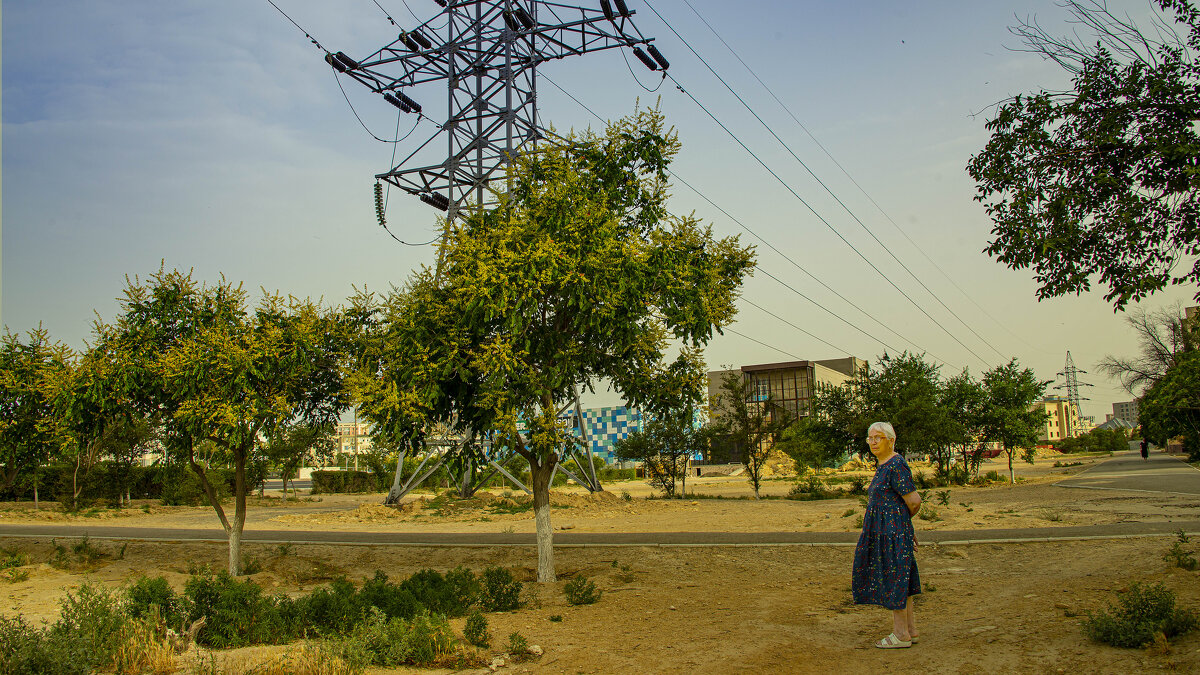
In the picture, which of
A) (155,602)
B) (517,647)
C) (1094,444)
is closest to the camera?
(517,647)

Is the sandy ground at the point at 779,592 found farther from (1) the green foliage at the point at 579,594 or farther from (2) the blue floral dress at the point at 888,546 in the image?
(2) the blue floral dress at the point at 888,546

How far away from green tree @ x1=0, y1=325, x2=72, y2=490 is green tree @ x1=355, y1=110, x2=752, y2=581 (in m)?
5.35

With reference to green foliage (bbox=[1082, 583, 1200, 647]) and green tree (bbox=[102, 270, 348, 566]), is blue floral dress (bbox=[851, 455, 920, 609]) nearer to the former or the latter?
green foliage (bbox=[1082, 583, 1200, 647])

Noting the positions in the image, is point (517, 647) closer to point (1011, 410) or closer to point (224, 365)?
point (224, 365)

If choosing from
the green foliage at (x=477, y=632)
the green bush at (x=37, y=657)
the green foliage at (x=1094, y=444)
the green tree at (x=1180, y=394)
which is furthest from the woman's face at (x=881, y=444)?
the green foliage at (x=1094, y=444)

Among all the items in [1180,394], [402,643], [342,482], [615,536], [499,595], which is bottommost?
[342,482]

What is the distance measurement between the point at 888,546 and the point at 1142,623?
1.98 meters

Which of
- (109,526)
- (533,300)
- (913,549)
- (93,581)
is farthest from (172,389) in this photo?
(109,526)

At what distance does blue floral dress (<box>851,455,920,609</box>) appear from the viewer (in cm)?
628

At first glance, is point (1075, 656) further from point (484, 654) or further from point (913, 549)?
point (484, 654)

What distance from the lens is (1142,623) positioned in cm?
593

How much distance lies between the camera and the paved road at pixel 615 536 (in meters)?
15.1

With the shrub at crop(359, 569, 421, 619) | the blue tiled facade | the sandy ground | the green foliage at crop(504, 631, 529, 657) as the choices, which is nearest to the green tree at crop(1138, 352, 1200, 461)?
the sandy ground

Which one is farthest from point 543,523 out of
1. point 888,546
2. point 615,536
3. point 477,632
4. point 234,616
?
point 615,536
